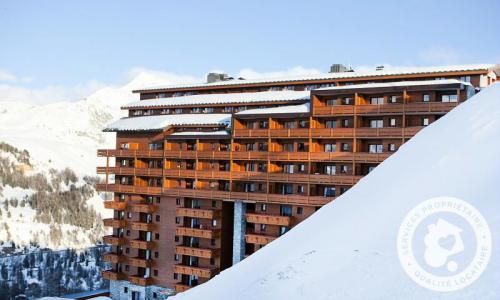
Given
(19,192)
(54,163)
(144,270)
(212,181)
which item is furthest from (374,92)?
(54,163)

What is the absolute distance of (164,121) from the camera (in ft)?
187

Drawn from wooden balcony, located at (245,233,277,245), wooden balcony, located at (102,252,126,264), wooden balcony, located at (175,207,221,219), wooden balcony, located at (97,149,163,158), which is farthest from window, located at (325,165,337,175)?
wooden balcony, located at (102,252,126,264)

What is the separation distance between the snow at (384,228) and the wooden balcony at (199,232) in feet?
63.7

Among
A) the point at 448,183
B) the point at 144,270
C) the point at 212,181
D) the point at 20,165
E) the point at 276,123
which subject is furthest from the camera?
the point at 20,165

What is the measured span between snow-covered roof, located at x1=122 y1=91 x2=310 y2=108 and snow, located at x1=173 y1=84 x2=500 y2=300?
66.7 ft

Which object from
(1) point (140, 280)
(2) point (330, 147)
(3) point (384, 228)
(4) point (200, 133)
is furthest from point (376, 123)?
(1) point (140, 280)

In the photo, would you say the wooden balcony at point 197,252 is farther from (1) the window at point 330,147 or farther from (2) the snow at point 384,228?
(2) the snow at point 384,228

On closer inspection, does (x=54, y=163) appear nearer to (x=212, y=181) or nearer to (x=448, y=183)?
(x=212, y=181)

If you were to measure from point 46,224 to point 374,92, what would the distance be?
116 meters

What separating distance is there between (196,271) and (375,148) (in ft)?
66.3

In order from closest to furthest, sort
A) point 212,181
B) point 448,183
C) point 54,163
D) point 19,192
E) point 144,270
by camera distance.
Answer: point 448,183 < point 212,181 < point 144,270 < point 19,192 < point 54,163

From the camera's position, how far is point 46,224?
139 meters

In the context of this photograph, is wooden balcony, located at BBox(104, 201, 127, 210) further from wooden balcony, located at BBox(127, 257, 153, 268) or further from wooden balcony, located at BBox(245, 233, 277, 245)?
wooden balcony, located at BBox(245, 233, 277, 245)

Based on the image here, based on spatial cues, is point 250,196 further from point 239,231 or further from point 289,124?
point 289,124
